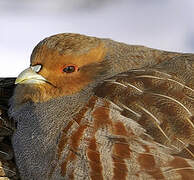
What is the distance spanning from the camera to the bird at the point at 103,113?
8.73ft

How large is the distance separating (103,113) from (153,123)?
0.29m

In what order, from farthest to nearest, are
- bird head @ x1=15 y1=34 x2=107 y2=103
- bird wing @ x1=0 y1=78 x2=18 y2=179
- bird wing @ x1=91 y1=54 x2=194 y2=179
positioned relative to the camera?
1. bird wing @ x1=0 y1=78 x2=18 y2=179
2. bird head @ x1=15 y1=34 x2=107 y2=103
3. bird wing @ x1=91 y1=54 x2=194 y2=179

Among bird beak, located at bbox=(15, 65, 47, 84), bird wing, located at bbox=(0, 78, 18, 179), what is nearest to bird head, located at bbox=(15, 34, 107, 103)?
bird beak, located at bbox=(15, 65, 47, 84)

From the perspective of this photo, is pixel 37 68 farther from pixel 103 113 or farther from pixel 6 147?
pixel 6 147

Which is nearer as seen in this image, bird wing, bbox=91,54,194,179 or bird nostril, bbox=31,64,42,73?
bird wing, bbox=91,54,194,179

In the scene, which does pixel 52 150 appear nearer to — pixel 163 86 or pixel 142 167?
pixel 142 167

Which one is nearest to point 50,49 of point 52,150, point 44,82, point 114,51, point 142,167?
point 44,82

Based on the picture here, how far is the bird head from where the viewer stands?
Result: 9.85 ft

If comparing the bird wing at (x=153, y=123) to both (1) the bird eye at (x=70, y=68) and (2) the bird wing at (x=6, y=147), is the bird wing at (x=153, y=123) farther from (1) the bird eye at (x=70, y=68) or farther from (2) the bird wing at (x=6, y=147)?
(2) the bird wing at (x=6, y=147)

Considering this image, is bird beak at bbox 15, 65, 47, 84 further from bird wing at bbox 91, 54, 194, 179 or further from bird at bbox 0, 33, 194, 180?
bird wing at bbox 91, 54, 194, 179

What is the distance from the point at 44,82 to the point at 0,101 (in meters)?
0.74

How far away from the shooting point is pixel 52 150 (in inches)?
115

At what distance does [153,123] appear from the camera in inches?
107

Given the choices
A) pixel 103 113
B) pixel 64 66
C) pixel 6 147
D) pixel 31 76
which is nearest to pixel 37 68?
pixel 31 76
